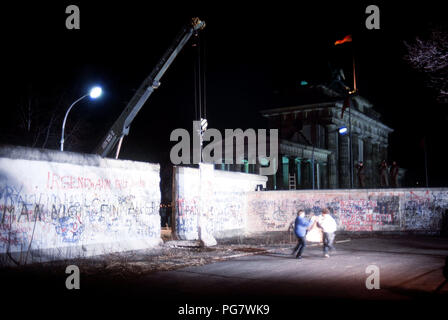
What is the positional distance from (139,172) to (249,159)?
19443mm

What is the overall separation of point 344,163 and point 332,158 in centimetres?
191

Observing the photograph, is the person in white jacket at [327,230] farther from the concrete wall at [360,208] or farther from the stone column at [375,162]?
the stone column at [375,162]

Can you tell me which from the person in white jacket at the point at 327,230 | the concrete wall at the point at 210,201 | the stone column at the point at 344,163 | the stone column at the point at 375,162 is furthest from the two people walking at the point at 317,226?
the stone column at the point at 375,162

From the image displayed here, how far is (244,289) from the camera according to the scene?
904 cm

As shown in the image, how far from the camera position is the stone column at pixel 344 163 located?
48438 millimetres

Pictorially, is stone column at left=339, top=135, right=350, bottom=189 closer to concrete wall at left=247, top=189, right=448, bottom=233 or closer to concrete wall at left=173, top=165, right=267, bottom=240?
concrete wall at left=173, top=165, right=267, bottom=240

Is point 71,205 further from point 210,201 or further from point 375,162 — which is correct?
point 375,162

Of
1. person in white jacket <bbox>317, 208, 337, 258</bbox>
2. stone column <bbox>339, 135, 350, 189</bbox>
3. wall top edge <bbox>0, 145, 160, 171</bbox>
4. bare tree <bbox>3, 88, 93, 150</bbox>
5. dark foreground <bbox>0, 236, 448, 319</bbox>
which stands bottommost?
dark foreground <bbox>0, 236, 448, 319</bbox>

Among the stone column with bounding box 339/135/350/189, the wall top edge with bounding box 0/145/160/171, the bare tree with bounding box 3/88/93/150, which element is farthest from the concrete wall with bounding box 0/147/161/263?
the stone column with bounding box 339/135/350/189

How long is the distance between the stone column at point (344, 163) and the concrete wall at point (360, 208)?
24764 millimetres

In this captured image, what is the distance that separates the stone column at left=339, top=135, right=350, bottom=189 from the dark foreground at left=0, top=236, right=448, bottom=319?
35267 mm

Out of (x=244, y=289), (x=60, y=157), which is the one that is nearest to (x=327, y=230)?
(x=244, y=289)

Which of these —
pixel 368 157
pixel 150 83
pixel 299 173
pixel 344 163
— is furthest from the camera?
pixel 368 157

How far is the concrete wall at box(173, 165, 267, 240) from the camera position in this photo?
18562 mm
